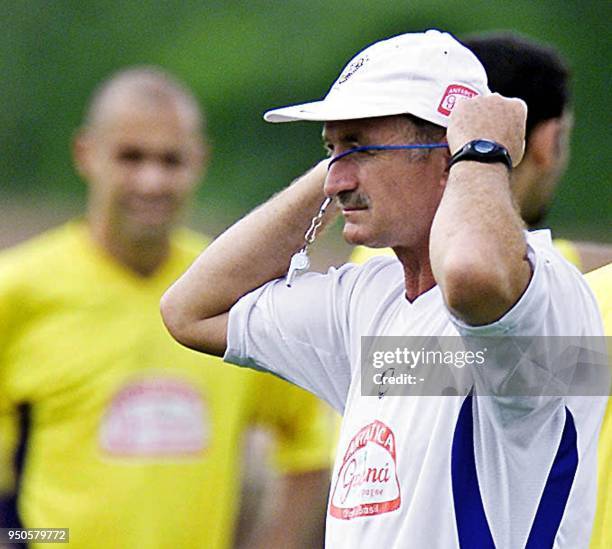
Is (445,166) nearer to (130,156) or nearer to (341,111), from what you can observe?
(341,111)

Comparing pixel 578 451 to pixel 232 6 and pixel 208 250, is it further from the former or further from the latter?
pixel 232 6

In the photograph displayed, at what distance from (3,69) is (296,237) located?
12.5 m

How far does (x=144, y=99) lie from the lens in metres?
5.78

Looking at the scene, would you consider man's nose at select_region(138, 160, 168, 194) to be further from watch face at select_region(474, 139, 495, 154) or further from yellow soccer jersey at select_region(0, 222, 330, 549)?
watch face at select_region(474, 139, 495, 154)

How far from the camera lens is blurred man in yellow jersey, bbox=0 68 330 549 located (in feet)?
17.2

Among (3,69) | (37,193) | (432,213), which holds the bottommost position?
(432,213)

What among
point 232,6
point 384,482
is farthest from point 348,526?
point 232,6

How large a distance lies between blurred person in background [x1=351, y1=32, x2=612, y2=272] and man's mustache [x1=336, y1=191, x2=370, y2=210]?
103 centimetres

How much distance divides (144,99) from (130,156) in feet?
0.69

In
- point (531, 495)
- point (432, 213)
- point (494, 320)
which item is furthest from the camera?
point (432, 213)

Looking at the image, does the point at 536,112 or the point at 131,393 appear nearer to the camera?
the point at 536,112

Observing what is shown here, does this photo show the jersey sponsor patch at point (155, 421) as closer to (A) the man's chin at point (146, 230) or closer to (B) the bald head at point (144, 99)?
(A) the man's chin at point (146, 230)

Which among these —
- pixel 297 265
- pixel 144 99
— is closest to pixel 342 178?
pixel 297 265

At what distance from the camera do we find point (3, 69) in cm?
1588
